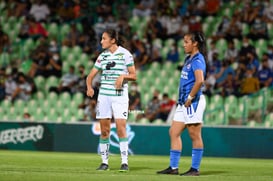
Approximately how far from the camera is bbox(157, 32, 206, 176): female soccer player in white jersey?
485 inches

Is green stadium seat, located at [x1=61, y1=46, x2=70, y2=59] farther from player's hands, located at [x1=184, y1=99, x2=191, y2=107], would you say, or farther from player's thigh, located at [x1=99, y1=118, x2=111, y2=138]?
player's hands, located at [x1=184, y1=99, x2=191, y2=107]

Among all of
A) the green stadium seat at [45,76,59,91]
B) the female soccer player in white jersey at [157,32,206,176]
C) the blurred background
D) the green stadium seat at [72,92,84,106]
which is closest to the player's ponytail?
the female soccer player in white jersey at [157,32,206,176]

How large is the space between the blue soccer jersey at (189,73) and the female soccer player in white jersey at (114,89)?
0.89 m

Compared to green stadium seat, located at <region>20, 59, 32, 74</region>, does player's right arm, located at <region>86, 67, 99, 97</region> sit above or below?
below

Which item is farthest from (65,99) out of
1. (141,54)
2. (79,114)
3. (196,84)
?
(196,84)

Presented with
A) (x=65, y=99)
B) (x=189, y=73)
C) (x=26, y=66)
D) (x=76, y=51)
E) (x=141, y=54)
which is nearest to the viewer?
(x=189, y=73)

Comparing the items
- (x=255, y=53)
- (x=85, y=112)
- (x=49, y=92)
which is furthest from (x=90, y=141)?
(x=255, y=53)

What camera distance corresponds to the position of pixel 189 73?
12.5 m

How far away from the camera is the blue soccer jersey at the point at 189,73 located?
12367 millimetres

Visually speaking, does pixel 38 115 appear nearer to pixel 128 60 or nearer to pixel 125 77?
pixel 128 60

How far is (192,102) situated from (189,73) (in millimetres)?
465

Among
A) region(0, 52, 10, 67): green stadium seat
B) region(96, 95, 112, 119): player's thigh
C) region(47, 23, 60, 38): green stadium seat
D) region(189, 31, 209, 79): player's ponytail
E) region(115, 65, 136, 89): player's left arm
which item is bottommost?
region(96, 95, 112, 119): player's thigh

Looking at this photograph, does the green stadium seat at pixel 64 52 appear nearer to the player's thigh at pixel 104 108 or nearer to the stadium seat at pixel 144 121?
the stadium seat at pixel 144 121

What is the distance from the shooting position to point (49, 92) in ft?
83.4
